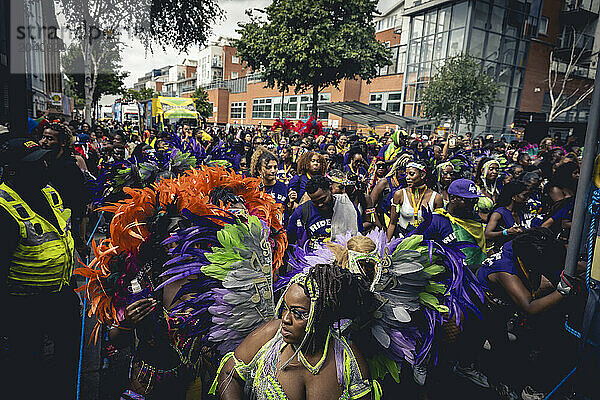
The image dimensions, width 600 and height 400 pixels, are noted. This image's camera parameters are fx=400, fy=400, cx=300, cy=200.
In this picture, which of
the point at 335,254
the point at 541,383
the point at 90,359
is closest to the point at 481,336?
the point at 541,383

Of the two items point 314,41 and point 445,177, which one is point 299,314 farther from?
point 314,41

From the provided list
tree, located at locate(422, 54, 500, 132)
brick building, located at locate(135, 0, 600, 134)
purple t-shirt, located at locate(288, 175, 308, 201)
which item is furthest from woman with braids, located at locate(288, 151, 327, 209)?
brick building, located at locate(135, 0, 600, 134)

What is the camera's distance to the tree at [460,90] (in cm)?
2150

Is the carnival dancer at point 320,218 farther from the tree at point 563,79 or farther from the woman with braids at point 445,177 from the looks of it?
the tree at point 563,79

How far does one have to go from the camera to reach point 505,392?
3.05 meters

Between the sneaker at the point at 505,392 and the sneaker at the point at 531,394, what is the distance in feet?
0.18

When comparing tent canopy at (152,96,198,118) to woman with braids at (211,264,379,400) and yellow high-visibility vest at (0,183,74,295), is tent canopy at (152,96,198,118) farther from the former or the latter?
woman with braids at (211,264,379,400)

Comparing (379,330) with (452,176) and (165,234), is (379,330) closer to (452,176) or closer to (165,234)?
(165,234)

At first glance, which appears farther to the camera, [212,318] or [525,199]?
[525,199]

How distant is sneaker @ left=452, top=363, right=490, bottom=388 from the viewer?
135 inches

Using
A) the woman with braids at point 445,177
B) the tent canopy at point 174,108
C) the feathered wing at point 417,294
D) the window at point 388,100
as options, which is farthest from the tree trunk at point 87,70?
the window at point 388,100

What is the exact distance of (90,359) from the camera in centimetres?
377

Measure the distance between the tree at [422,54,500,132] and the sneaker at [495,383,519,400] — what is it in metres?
20.9

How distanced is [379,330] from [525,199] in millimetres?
3383
